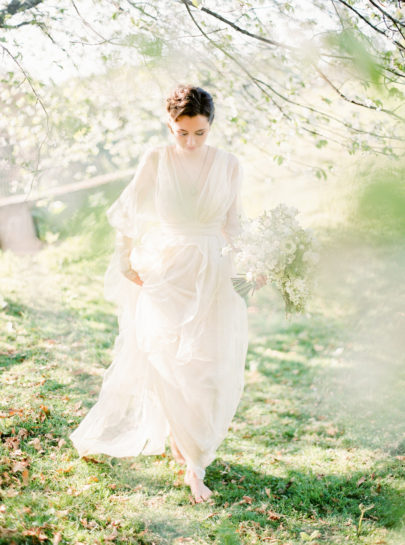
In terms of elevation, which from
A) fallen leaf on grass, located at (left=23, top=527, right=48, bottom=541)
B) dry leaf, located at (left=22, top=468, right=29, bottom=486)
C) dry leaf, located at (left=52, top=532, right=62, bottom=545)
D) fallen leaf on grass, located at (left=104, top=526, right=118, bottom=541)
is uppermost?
fallen leaf on grass, located at (left=23, top=527, right=48, bottom=541)

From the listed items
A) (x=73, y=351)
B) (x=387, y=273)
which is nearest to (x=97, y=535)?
(x=73, y=351)

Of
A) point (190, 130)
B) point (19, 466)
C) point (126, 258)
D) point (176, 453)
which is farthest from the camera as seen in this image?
point (176, 453)

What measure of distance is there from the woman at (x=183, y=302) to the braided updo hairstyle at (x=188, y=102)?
76 millimetres

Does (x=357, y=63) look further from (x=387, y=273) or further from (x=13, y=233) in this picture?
(x=13, y=233)

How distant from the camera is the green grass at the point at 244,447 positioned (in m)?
2.83

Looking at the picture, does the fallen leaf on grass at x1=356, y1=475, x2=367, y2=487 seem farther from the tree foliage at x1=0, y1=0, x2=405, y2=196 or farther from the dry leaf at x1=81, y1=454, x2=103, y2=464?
the tree foliage at x1=0, y1=0, x2=405, y2=196

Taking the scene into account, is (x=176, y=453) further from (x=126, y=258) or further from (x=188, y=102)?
(x=188, y=102)

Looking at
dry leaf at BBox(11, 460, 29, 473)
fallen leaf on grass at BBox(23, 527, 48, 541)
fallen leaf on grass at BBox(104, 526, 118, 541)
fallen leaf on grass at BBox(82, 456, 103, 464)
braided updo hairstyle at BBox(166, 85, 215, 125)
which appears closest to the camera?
fallen leaf on grass at BBox(23, 527, 48, 541)

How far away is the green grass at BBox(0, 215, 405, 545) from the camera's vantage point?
2834 millimetres

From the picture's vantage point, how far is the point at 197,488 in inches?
126

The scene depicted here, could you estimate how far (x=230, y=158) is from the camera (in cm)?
336

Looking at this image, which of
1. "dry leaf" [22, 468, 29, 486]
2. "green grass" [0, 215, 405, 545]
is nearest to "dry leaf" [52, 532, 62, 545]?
"green grass" [0, 215, 405, 545]

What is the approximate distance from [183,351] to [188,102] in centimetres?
155

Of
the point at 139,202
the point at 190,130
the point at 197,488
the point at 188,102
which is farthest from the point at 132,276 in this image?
the point at 197,488
